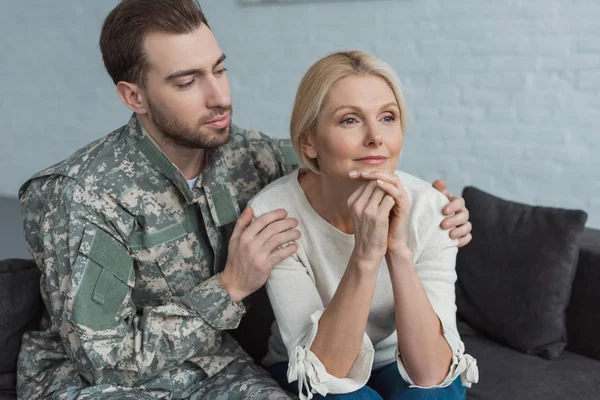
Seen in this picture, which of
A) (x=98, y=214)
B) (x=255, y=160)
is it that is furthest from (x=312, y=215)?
(x=98, y=214)

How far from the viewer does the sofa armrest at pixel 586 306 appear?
2350 mm

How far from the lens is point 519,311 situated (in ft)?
7.78

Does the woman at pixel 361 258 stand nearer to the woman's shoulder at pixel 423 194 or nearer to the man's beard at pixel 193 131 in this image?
the woman's shoulder at pixel 423 194

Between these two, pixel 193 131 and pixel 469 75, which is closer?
pixel 193 131

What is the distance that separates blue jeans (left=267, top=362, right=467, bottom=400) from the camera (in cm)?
167

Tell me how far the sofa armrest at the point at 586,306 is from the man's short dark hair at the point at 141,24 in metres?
1.42

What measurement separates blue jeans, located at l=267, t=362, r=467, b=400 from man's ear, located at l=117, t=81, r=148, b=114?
79 centimetres

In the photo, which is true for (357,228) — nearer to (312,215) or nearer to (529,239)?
(312,215)

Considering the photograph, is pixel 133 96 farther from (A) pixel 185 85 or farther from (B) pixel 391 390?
(B) pixel 391 390

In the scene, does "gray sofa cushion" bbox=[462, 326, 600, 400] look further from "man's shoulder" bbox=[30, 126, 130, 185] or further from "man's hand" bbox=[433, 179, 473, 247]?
"man's shoulder" bbox=[30, 126, 130, 185]

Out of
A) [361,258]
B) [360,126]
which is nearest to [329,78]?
[360,126]

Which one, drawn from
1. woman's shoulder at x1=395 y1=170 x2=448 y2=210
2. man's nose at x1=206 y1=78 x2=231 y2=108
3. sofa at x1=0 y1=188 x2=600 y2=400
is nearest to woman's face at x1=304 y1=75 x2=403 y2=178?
woman's shoulder at x1=395 y1=170 x2=448 y2=210

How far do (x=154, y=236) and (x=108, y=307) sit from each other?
8.4 inches

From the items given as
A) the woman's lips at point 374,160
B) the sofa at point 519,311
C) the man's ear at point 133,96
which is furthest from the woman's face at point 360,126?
the sofa at point 519,311
